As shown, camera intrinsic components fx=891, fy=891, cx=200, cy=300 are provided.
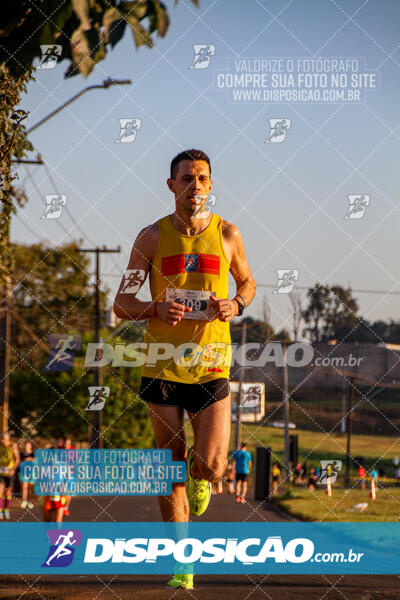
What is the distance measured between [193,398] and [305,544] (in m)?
1.77

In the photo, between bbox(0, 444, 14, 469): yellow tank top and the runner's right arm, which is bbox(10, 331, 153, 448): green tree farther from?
the runner's right arm

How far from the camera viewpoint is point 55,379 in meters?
50.5

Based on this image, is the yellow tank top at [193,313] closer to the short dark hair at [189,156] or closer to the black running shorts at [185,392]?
the black running shorts at [185,392]

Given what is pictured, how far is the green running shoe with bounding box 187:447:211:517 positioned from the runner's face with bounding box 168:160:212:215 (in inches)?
66.8

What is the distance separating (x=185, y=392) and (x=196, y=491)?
0.72 metres

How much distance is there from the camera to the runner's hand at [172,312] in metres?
5.69

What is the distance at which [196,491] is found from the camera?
244 inches

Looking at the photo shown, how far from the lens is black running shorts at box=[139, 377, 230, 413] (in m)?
6.02

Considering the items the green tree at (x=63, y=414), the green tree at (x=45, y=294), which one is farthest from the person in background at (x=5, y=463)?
the green tree at (x=45, y=294)

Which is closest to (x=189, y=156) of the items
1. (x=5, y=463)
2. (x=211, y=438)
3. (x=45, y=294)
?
(x=211, y=438)


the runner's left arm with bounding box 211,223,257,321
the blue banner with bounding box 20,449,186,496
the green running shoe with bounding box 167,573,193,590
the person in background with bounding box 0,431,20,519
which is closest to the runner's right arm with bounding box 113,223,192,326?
the runner's left arm with bounding box 211,223,257,321

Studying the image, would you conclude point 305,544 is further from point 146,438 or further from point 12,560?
point 146,438

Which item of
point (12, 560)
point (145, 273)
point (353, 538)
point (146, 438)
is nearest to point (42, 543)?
point (12, 560)

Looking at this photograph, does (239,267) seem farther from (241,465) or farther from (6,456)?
(241,465)
